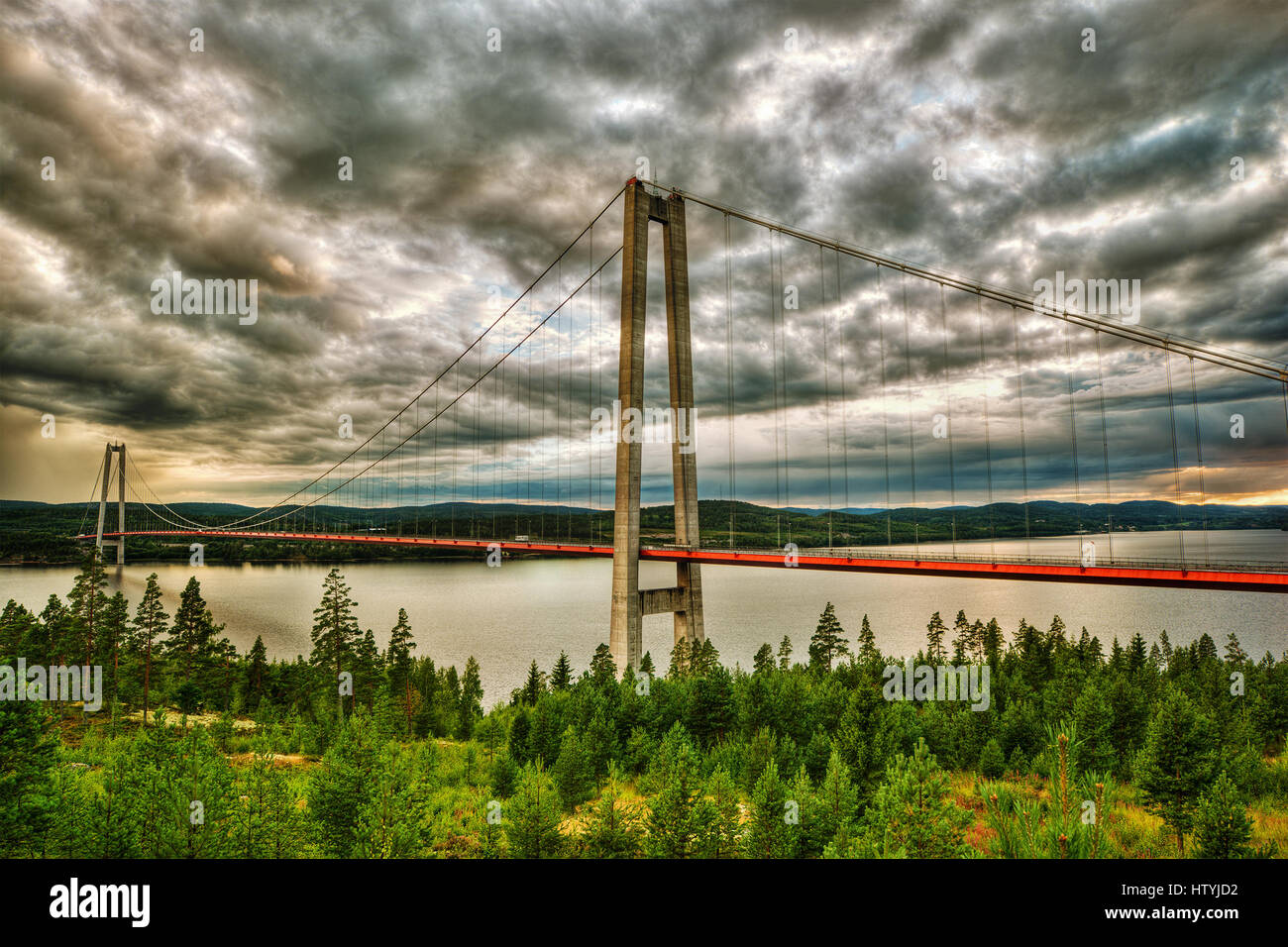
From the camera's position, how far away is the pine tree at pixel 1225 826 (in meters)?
11.6

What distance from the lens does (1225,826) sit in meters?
11.7

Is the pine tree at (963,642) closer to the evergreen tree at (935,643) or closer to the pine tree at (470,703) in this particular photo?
Answer: the evergreen tree at (935,643)

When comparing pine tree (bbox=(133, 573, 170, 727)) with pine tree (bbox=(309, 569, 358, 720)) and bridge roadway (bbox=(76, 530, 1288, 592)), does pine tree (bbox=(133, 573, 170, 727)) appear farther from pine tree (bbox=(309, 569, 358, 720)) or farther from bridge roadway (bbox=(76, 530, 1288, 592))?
bridge roadway (bbox=(76, 530, 1288, 592))

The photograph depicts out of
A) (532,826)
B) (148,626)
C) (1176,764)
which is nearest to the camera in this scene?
(532,826)

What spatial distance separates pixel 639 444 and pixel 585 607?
54.1 metres

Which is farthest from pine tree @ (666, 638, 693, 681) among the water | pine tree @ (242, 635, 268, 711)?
pine tree @ (242, 635, 268, 711)

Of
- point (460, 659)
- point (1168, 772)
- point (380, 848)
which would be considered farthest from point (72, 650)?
point (1168, 772)

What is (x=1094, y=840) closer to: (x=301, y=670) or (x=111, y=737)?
(x=111, y=737)

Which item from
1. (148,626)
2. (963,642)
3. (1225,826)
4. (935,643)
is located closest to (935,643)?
(935,643)

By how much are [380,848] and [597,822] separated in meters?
5.25

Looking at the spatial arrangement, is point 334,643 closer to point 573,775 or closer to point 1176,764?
point 573,775

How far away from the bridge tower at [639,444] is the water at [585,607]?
1710 cm
